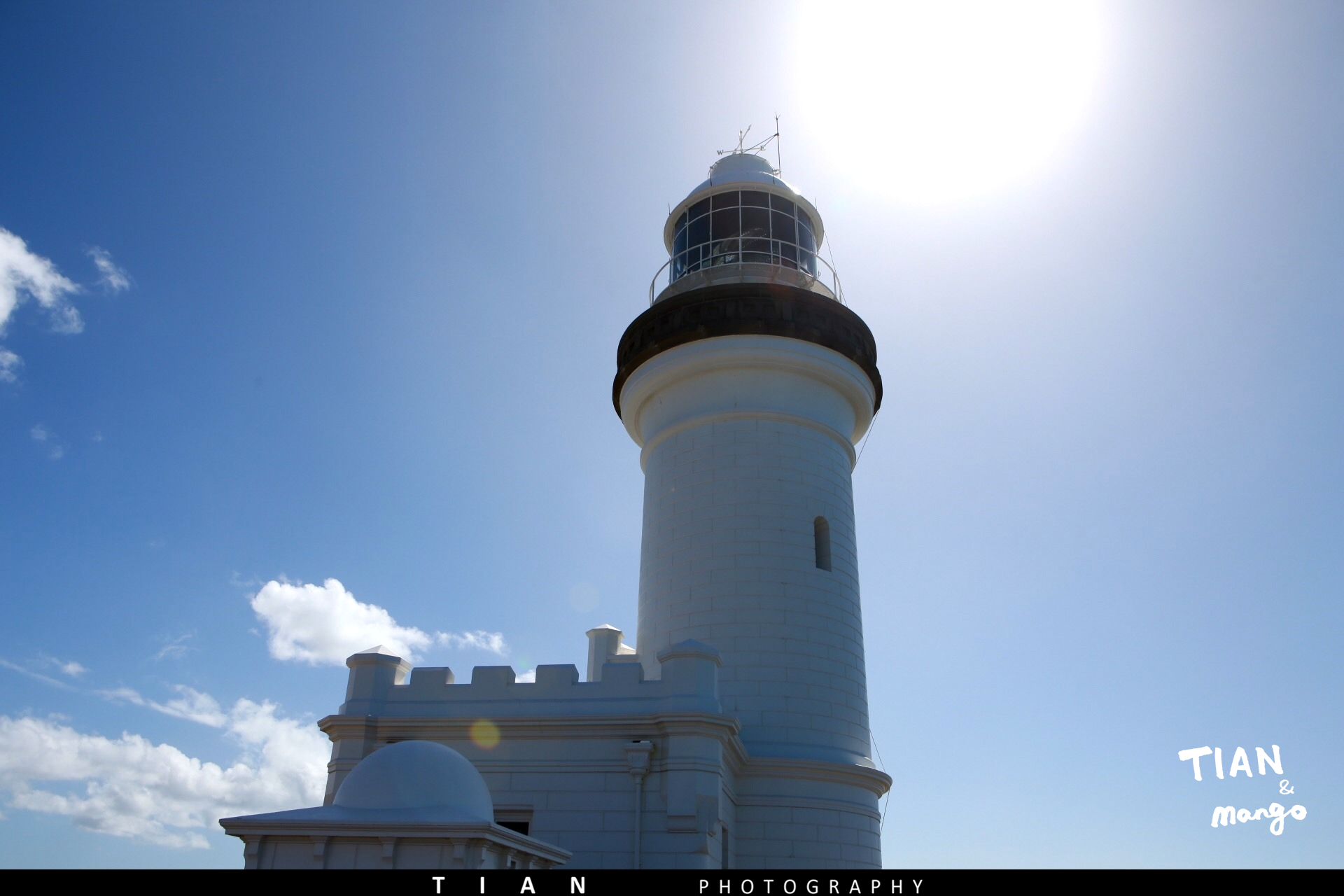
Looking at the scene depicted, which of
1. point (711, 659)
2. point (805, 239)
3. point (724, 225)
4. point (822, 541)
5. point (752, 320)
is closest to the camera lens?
point (711, 659)

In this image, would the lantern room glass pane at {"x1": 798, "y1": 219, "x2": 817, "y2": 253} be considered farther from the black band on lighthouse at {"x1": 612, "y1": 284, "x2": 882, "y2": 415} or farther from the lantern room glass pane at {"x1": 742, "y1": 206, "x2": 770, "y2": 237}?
the black band on lighthouse at {"x1": 612, "y1": 284, "x2": 882, "y2": 415}

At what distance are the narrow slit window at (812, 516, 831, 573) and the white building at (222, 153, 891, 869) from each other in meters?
0.03

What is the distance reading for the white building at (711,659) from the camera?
11.6 m

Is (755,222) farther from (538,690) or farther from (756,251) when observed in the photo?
(538,690)

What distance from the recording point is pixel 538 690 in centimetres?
1252

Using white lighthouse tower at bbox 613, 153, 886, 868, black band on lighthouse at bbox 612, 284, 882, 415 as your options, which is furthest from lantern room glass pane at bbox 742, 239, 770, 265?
black band on lighthouse at bbox 612, 284, 882, 415

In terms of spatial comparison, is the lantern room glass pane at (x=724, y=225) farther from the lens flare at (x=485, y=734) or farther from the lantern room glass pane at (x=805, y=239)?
the lens flare at (x=485, y=734)

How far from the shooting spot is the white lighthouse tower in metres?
14.0

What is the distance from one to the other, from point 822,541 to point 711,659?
13.4 feet

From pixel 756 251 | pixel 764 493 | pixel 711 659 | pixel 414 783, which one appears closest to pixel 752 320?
pixel 756 251

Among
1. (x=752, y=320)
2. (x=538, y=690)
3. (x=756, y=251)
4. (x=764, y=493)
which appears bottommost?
(x=538, y=690)
